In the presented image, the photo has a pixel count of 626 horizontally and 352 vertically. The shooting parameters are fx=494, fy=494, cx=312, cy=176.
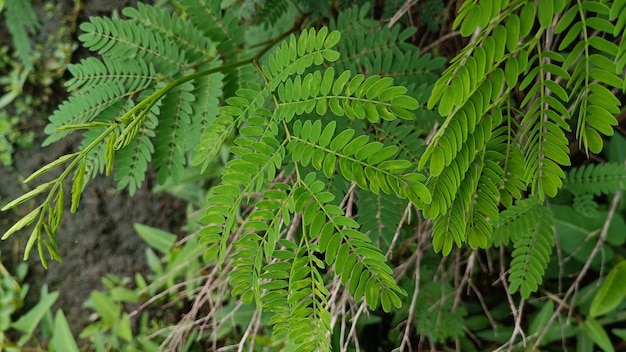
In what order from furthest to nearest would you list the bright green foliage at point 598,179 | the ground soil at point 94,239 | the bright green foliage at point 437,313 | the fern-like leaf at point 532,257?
the ground soil at point 94,239 → the bright green foliage at point 437,313 → the bright green foliage at point 598,179 → the fern-like leaf at point 532,257

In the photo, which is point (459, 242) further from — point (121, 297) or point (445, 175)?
point (121, 297)

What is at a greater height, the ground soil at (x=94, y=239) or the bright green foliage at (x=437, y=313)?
the ground soil at (x=94, y=239)

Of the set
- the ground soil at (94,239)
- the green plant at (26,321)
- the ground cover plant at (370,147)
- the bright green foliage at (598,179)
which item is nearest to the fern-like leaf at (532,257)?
the ground cover plant at (370,147)

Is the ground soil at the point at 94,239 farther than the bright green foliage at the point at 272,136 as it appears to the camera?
Yes

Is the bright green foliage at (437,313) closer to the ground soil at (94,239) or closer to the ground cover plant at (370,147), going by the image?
the ground cover plant at (370,147)

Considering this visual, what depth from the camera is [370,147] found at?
81 centimetres

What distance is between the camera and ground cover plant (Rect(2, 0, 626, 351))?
754 mm

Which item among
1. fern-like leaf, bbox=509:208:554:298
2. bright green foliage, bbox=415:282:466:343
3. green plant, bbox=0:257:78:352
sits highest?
green plant, bbox=0:257:78:352

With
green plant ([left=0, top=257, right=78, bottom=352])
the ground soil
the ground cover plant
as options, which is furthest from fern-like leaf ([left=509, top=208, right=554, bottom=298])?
green plant ([left=0, top=257, right=78, bottom=352])

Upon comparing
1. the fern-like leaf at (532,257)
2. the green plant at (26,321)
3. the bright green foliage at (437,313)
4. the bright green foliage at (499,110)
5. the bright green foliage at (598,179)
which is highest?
the bright green foliage at (499,110)

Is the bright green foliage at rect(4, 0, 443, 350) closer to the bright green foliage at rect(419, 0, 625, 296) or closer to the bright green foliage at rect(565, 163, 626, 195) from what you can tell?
the bright green foliage at rect(419, 0, 625, 296)

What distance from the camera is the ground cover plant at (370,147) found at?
2.48 feet

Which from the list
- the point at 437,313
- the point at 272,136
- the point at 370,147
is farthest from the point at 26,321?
the point at 370,147

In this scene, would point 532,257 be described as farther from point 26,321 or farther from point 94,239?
point 26,321
